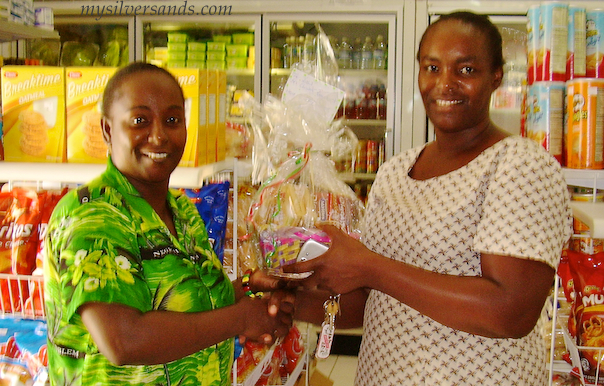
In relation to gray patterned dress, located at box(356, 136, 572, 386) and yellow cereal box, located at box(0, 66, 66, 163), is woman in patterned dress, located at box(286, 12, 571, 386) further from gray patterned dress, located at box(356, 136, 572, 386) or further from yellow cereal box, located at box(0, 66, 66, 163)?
yellow cereal box, located at box(0, 66, 66, 163)

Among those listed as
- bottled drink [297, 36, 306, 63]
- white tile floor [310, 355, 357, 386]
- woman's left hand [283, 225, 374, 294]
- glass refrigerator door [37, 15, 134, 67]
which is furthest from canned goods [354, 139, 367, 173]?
woman's left hand [283, 225, 374, 294]

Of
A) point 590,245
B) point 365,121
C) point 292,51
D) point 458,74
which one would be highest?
point 292,51

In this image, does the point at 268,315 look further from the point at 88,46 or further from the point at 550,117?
the point at 88,46

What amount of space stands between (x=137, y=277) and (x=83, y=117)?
60 centimetres

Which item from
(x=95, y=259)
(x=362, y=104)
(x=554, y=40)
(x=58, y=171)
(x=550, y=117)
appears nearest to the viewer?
(x=95, y=259)

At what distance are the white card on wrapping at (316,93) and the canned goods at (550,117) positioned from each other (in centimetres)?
65

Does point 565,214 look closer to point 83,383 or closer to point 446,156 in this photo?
point 446,156

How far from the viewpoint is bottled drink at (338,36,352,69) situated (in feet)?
12.6

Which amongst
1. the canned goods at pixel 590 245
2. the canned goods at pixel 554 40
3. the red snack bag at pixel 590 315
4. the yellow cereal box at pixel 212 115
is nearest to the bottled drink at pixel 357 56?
the canned goods at pixel 554 40

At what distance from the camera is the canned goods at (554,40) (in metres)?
1.72

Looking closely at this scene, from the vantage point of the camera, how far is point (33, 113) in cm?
136

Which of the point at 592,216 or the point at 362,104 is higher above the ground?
the point at 362,104

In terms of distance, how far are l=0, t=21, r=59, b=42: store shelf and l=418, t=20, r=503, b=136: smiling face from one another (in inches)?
46.7

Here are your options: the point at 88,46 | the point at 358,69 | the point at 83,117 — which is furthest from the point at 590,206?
the point at 88,46
